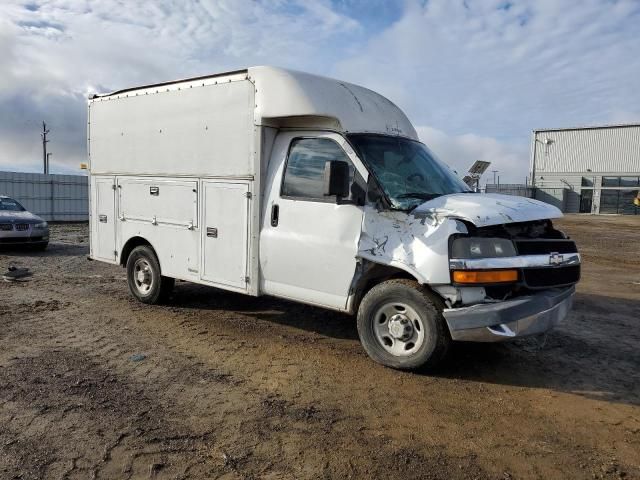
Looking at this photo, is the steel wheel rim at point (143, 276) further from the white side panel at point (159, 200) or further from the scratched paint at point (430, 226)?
the scratched paint at point (430, 226)

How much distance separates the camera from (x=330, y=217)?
18.0ft

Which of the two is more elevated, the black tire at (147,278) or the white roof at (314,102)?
the white roof at (314,102)

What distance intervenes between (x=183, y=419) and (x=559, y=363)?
3.74 metres

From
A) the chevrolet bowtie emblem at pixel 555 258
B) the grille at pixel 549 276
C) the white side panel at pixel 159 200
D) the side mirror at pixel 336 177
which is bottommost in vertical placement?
the grille at pixel 549 276

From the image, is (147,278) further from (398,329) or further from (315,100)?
(398,329)

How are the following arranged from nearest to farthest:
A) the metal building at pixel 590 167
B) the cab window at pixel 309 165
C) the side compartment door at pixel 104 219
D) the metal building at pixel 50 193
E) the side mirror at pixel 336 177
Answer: the side mirror at pixel 336 177 → the cab window at pixel 309 165 → the side compartment door at pixel 104 219 → the metal building at pixel 50 193 → the metal building at pixel 590 167

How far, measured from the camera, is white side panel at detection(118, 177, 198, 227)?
6.93m

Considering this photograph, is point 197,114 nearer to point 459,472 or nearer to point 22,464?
point 22,464

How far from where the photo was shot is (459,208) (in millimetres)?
4801

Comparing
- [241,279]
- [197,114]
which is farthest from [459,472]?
[197,114]

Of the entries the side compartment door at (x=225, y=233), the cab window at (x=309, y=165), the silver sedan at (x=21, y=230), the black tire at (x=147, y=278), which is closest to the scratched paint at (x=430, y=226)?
the cab window at (x=309, y=165)

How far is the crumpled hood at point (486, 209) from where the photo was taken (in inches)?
182

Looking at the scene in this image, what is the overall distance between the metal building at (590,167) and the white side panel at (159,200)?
154 feet

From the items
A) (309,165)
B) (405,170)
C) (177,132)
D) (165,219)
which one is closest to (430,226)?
(405,170)
